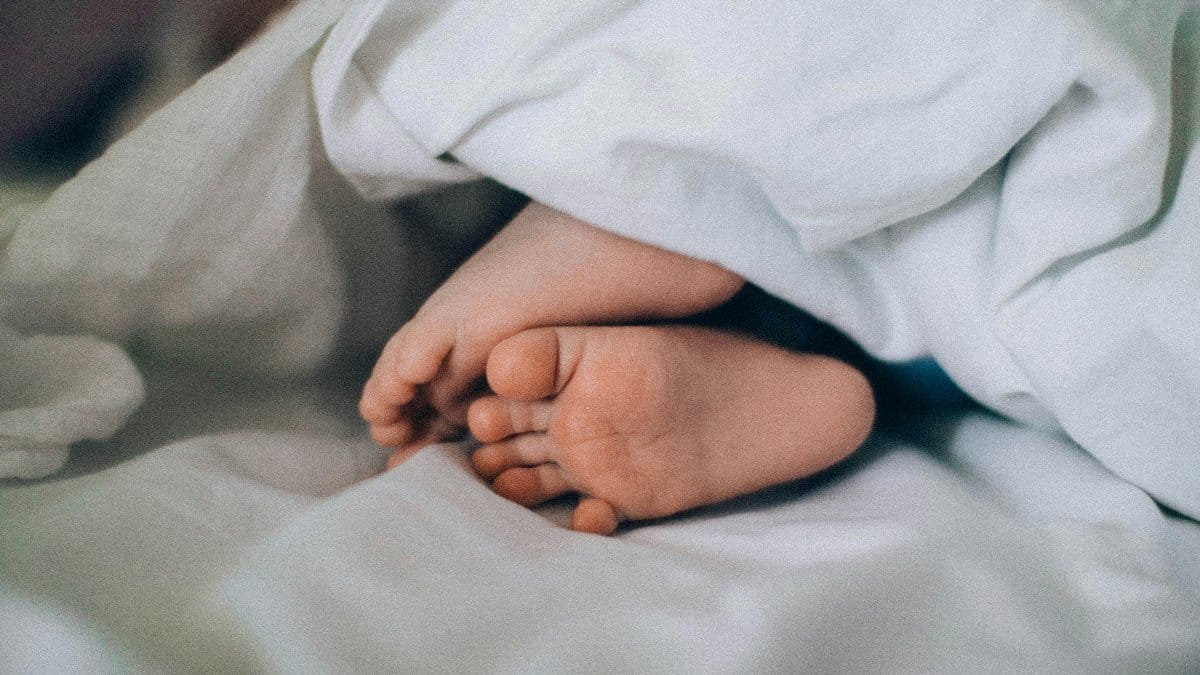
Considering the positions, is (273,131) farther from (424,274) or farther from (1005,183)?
(1005,183)

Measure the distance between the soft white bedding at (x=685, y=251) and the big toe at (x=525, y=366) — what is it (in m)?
0.05

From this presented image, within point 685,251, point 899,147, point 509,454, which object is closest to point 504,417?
point 509,454

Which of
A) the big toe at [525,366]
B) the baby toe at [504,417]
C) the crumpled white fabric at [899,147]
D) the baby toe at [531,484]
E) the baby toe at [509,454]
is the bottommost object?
the baby toe at [531,484]

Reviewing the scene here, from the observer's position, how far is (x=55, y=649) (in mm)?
236

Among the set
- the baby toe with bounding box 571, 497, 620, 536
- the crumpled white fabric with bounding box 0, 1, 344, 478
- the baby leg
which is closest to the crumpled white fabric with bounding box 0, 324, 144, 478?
the crumpled white fabric with bounding box 0, 1, 344, 478

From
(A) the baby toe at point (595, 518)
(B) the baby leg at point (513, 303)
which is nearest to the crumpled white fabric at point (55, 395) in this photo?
(B) the baby leg at point (513, 303)

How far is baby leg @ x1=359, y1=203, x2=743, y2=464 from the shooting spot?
0.40 m

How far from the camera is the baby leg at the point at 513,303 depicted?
40cm

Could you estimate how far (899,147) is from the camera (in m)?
0.37

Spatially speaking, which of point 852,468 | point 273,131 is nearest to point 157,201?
point 273,131

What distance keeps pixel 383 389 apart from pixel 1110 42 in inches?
14.8

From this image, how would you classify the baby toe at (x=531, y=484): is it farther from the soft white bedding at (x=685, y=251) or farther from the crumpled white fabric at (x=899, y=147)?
the crumpled white fabric at (x=899, y=147)

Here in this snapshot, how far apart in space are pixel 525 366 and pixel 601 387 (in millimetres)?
40

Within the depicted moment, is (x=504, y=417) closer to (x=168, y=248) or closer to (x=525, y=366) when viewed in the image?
(x=525, y=366)
